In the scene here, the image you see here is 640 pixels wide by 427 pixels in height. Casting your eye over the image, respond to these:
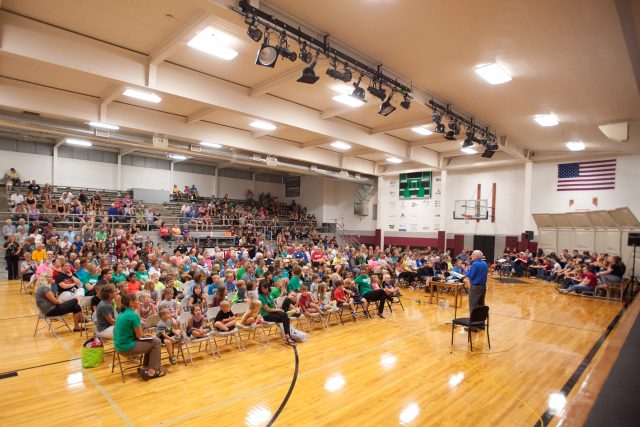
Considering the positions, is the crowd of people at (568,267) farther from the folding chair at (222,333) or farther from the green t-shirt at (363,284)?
the folding chair at (222,333)

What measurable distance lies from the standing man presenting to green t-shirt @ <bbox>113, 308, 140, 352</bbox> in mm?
5800

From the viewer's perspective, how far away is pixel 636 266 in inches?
527

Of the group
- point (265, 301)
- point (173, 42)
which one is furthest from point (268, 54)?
point (265, 301)

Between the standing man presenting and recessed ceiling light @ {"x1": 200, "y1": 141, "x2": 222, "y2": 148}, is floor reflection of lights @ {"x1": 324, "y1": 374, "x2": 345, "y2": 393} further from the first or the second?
recessed ceiling light @ {"x1": 200, "y1": 141, "x2": 222, "y2": 148}

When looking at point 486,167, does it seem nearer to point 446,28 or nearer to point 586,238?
point 586,238

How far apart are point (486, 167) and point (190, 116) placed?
46.7 feet

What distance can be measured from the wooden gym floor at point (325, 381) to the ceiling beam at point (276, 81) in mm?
5566

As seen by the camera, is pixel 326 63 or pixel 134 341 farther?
pixel 326 63

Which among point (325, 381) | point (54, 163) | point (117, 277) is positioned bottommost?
point (325, 381)

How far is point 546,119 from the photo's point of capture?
10781mm

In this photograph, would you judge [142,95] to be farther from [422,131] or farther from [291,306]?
[422,131]

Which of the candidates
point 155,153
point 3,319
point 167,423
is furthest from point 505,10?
point 155,153

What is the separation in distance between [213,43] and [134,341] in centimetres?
536

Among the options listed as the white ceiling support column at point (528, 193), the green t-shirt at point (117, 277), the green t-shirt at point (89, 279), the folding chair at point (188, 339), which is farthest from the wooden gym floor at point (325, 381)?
the white ceiling support column at point (528, 193)
